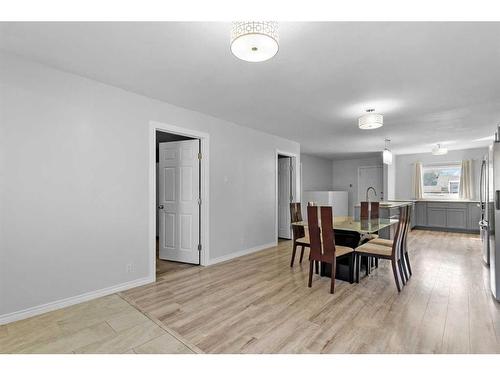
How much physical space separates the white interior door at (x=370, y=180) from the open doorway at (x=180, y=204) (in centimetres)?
685

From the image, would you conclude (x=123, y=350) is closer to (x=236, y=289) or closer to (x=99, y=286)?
(x=99, y=286)

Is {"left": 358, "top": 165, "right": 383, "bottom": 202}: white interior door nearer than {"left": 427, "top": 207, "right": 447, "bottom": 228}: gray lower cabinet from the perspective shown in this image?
No

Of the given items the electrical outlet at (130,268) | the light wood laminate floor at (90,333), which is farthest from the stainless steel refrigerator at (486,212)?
the electrical outlet at (130,268)

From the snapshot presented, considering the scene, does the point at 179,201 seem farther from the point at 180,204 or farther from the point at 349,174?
the point at 349,174

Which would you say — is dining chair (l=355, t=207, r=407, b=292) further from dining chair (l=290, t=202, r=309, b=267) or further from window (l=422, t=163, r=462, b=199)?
window (l=422, t=163, r=462, b=199)

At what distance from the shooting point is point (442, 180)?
7551mm

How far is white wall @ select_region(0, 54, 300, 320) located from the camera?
228 cm

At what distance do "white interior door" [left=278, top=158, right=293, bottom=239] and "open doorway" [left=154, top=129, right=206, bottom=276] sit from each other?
107 inches

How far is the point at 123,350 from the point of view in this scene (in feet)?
6.18

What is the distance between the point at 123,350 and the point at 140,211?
165 cm

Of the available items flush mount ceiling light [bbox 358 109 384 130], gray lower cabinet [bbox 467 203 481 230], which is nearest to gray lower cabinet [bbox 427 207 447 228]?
gray lower cabinet [bbox 467 203 481 230]

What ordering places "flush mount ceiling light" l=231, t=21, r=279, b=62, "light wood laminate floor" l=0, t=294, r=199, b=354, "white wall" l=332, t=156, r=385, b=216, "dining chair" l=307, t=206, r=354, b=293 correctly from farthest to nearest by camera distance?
"white wall" l=332, t=156, r=385, b=216 < "dining chair" l=307, t=206, r=354, b=293 < "light wood laminate floor" l=0, t=294, r=199, b=354 < "flush mount ceiling light" l=231, t=21, r=279, b=62

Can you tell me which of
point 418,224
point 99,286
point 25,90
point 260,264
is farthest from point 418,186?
point 25,90

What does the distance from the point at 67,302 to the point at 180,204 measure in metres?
1.96
